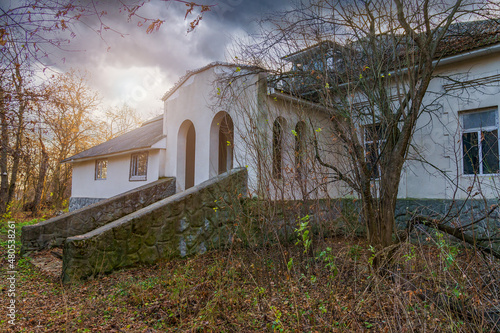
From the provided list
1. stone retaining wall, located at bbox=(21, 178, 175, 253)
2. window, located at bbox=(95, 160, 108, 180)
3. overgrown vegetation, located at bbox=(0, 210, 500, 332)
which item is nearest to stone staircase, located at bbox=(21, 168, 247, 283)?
stone retaining wall, located at bbox=(21, 178, 175, 253)

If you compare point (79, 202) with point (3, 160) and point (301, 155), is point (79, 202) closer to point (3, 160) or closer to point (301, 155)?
point (3, 160)

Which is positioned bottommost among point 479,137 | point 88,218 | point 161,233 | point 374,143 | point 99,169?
point 161,233

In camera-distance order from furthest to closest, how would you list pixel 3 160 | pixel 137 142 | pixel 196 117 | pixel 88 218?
pixel 137 142 → pixel 3 160 → pixel 196 117 → pixel 88 218

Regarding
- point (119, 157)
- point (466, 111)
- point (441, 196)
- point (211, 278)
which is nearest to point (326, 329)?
point (211, 278)

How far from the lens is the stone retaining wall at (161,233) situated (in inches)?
215

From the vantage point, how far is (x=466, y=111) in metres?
7.98

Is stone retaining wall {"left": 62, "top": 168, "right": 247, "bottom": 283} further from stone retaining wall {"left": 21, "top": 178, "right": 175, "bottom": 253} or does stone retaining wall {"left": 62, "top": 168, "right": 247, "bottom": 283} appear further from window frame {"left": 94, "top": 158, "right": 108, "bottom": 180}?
window frame {"left": 94, "top": 158, "right": 108, "bottom": 180}

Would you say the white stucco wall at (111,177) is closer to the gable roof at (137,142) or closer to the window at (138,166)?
the window at (138,166)

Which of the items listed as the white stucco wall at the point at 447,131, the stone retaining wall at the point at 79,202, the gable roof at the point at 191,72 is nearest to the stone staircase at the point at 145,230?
the gable roof at the point at 191,72

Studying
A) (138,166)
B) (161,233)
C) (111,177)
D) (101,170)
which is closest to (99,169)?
(101,170)

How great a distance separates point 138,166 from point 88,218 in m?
4.29

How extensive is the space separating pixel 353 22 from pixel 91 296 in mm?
6602

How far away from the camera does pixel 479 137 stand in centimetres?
745

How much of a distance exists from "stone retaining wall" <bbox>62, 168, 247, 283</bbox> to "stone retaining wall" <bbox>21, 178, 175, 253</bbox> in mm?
2748
